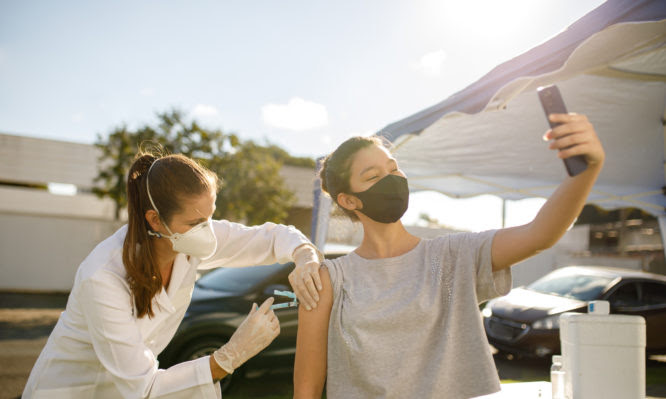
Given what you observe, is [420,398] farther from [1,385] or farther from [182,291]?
[1,385]

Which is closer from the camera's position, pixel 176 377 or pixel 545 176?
pixel 176 377

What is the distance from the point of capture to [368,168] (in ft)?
6.16

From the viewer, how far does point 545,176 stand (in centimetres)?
671

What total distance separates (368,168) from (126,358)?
115 cm

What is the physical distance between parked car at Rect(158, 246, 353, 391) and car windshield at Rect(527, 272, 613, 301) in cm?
406

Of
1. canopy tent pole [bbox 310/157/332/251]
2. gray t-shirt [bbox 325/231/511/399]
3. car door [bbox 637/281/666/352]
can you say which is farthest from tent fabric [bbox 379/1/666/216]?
gray t-shirt [bbox 325/231/511/399]

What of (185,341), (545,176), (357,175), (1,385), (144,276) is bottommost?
(1,385)

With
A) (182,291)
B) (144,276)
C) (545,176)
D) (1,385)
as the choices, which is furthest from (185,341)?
(545,176)

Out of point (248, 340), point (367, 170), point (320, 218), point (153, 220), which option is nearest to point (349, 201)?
point (367, 170)

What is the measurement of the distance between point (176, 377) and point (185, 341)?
340cm

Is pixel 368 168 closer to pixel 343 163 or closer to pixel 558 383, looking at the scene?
pixel 343 163

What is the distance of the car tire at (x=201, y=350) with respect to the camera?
4.79 meters

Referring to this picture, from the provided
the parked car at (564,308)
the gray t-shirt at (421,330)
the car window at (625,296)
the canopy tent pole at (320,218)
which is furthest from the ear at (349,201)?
the car window at (625,296)

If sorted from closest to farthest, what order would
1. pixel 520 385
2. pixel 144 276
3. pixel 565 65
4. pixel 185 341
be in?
pixel 144 276, pixel 520 385, pixel 565 65, pixel 185 341
